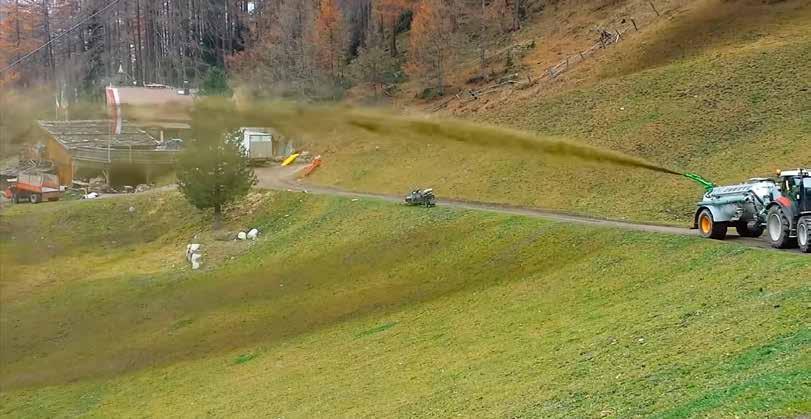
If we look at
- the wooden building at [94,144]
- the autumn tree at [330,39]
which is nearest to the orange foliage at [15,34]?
the wooden building at [94,144]

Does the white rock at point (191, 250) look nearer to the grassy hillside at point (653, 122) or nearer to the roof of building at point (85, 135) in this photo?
the grassy hillside at point (653, 122)

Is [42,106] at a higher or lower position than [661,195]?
higher

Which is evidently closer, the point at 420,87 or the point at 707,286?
the point at 707,286

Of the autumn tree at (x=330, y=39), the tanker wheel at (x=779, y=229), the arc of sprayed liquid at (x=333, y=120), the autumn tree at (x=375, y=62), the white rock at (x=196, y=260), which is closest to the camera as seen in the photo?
the arc of sprayed liquid at (x=333, y=120)

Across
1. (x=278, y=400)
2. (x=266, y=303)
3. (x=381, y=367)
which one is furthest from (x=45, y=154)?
(x=266, y=303)

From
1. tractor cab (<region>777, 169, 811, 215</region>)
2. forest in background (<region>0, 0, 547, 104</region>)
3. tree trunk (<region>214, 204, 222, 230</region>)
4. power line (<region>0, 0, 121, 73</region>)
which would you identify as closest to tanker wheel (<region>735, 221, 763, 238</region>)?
tractor cab (<region>777, 169, 811, 215</region>)

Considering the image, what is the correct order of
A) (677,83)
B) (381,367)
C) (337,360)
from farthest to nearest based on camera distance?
1. (677,83)
2. (337,360)
3. (381,367)

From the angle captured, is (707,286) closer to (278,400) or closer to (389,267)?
(278,400)

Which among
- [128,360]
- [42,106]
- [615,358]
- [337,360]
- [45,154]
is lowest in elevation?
[128,360]
